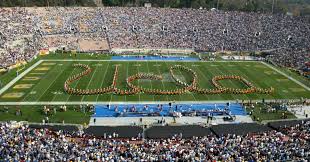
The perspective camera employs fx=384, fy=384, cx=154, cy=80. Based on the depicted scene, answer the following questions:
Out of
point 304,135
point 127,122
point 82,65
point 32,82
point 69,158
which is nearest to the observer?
point 69,158

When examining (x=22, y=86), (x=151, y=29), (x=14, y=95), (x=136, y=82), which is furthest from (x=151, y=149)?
(x=151, y=29)

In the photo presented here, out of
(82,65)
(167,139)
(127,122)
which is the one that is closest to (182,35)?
(82,65)

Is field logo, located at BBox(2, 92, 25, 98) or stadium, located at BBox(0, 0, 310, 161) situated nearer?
stadium, located at BBox(0, 0, 310, 161)

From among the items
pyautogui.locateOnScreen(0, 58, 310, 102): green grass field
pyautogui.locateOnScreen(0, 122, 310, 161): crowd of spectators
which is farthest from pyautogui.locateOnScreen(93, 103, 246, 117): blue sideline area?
pyautogui.locateOnScreen(0, 122, 310, 161): crowd of spectators

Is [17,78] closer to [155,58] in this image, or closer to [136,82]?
[136,82]

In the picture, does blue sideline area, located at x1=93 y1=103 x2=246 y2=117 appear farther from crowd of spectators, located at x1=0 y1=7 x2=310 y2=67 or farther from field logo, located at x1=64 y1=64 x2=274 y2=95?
crowd of spectators, located at x1=0 y1=7 x2=310 y2=67

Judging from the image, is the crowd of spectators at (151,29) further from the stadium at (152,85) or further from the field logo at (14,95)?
the field logo at (14,95)

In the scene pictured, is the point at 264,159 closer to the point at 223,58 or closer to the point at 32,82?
the point at 32,82
